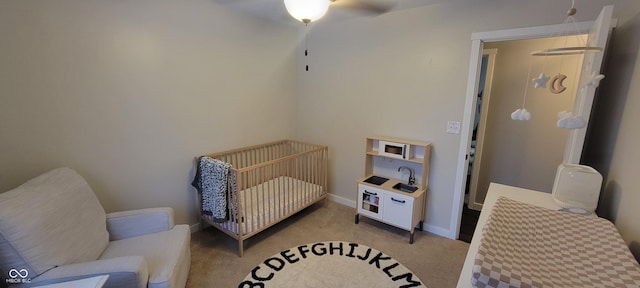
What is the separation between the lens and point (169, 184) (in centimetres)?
253

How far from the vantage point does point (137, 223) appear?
1943 mm

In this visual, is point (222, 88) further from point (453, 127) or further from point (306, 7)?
point (453, 127)

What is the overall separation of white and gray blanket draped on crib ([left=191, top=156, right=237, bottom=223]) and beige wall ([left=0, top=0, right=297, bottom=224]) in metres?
0.26

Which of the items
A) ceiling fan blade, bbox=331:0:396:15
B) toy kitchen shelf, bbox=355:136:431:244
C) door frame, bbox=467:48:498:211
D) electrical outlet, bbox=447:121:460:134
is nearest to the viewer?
ceiling fan blade, bbox=331:0:396:15

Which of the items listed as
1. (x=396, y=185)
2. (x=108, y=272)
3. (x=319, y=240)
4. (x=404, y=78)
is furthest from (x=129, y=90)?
(x=396, y=185)

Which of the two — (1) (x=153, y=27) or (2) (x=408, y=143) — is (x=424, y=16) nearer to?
(2) (x=408, y=143)

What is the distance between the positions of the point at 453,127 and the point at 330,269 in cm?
179

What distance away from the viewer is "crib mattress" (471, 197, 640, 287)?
0.90 meters

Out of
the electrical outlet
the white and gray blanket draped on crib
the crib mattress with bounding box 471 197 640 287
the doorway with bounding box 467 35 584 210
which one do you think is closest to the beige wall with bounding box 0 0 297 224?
the white and gray blanket draped on crib

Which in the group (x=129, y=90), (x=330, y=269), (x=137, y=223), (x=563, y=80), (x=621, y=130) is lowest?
(x=330, y=269)

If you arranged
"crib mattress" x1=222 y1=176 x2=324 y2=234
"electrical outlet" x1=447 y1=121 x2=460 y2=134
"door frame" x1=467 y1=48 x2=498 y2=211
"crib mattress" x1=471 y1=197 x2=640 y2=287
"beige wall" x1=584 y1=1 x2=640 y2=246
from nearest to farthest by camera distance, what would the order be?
"crib mattress" x1=471 y1=197 x2=640 y2=287 → "beige wall" x1=584 y1=1 x2=640 y2=246 → "crib mattress" x1=222 y1=176 x2=324 y2=234 → "electrical outlet" x1=447 y1=121 x2=460 y2=134 → "door frame" x1=467 y1=48 x2=498 y2=211

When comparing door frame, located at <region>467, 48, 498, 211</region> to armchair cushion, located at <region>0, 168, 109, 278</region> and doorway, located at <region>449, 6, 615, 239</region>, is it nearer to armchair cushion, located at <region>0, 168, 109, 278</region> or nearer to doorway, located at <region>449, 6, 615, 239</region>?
doorway, located at <region>449, 6, 615, 239</region>

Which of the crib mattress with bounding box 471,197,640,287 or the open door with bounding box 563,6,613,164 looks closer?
the crib mattress with bounding box 471,197,640,287

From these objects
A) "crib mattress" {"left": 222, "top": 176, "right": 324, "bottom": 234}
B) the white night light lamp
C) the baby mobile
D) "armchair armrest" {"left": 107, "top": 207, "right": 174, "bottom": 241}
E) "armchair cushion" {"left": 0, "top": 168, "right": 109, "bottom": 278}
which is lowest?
"crib mattress" {"left": 222, "top": 176, "right": 324, "bottom": 234}
